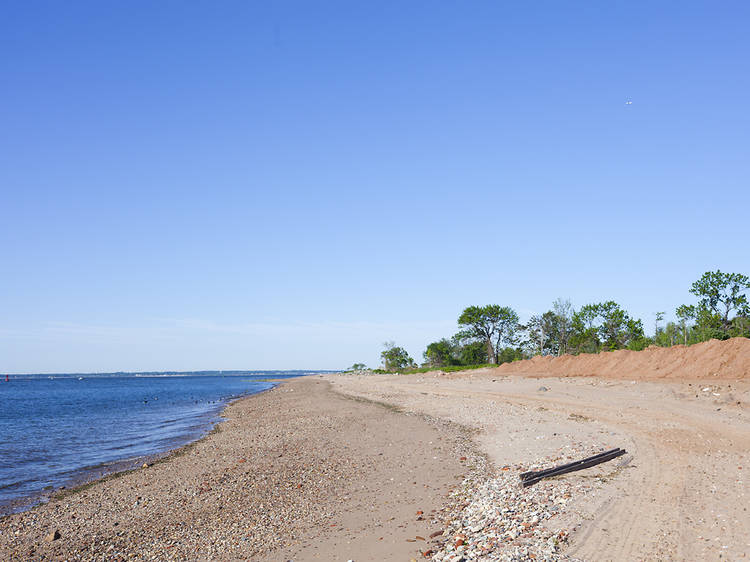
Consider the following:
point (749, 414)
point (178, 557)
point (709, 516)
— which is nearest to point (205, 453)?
point (178, 557)

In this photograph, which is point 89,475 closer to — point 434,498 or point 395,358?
point 434,498

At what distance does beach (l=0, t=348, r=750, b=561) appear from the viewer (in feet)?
30.2

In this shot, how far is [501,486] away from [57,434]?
3360 cm

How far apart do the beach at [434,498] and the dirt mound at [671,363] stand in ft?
26.2

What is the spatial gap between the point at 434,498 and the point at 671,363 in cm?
3203

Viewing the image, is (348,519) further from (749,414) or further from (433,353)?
(433,353)

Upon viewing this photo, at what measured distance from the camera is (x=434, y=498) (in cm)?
1290

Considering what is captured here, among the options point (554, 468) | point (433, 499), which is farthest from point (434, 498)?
point (554, 468)

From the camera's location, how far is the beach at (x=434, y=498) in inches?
363

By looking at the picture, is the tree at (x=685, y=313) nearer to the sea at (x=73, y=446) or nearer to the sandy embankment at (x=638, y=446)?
the sandy embankment at (x=638, y=446)

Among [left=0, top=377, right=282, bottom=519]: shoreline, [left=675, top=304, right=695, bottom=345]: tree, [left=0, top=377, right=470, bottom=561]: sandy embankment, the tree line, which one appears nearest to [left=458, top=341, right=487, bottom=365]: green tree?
the tree line

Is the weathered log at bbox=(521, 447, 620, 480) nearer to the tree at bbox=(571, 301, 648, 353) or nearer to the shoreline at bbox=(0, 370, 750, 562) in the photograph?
the shoreline at bbox=(0, 370, 750, 562)

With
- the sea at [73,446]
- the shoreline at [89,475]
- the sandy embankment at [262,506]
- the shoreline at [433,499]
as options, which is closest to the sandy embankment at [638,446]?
the shoreline at [433,499]

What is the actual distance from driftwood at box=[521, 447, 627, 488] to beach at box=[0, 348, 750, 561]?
11.9 inches
